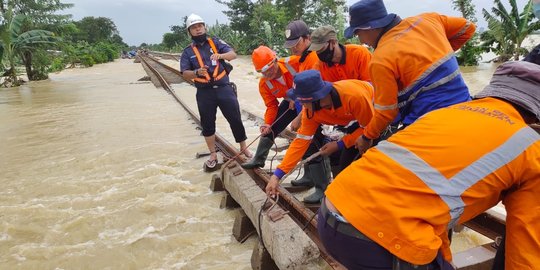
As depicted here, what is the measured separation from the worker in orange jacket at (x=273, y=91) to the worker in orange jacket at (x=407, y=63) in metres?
1.35

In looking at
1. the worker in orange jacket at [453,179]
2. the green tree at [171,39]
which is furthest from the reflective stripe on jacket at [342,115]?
the green tree at [171,39]

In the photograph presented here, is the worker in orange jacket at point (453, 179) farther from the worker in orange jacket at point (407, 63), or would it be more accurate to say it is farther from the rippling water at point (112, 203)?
the rippling water at point (112, 203)

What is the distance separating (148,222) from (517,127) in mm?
3585

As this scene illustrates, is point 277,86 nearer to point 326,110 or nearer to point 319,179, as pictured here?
point 319,179

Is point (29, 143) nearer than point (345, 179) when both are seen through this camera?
No

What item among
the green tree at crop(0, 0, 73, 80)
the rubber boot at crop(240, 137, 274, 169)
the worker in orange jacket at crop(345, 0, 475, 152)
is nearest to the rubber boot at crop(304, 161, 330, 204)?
the rubber boot at crop(240, 137, 274, 169)

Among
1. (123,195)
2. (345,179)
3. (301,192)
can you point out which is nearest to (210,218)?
(301,192)

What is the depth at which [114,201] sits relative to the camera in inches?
187

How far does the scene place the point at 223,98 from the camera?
516cm

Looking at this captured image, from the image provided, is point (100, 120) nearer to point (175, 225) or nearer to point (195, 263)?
point (175, 225)

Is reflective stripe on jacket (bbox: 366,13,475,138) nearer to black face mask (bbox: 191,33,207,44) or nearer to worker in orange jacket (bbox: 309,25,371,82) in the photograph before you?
worker in orange jacket (bbox: 309,25,371,82)

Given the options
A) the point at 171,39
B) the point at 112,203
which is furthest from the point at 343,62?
the point at 171,39

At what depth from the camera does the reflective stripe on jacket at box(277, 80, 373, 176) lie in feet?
9.66

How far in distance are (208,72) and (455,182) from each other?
3.98 meters
